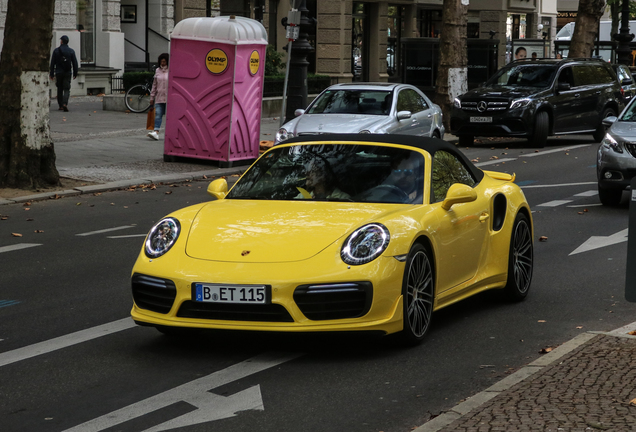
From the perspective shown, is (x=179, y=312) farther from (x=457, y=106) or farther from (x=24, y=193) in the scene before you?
(x=457, y=106)

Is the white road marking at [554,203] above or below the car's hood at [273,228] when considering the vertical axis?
below

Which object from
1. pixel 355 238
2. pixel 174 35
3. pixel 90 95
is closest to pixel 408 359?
pixel 355 238

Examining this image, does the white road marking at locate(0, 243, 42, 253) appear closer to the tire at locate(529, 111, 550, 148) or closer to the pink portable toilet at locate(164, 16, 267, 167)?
the pink portable toilet at locate(164, 16, 267, 167)

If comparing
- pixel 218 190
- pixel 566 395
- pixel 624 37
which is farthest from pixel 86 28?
pixel 566 395

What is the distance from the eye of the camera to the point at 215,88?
1831 cm

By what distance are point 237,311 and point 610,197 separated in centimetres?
901

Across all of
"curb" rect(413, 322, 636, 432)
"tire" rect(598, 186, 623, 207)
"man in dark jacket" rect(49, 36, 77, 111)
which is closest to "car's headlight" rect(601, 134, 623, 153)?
"tire" rect(598, 186, 623, 207)

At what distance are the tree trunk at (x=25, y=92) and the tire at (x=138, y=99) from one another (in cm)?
1259

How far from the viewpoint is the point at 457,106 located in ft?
78.5

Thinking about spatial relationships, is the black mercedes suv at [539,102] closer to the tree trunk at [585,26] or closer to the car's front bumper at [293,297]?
the tree trunk at [585,26]

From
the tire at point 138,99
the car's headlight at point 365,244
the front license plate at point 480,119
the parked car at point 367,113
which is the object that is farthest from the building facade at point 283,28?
the car's headlight at point 365,244

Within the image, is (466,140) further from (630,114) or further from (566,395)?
(566,395)

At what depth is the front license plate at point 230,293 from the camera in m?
6.11

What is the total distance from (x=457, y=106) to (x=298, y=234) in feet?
58.8
